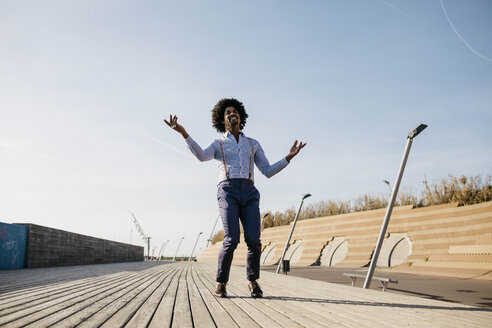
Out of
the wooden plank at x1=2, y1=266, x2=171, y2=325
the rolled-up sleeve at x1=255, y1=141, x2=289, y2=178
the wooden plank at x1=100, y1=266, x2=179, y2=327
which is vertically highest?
the rolled-up sleeve at x1=255, y1=141, x2=289, y2=178

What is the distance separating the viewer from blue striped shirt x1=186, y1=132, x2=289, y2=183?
→ 4.40m

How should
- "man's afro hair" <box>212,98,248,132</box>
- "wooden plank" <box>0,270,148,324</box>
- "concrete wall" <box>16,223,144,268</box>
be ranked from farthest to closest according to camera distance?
"concrete wall" <box>16,223,144,268</box> < "man's afro hair" <box>212,98,248,132</box> < "wooden plank" <box>0,270,148,324</box>

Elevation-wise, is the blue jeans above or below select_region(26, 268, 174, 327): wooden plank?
above

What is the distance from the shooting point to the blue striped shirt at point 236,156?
4.40 metres

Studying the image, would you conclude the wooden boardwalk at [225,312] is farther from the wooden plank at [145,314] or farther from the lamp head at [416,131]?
the lamp head at [416,131]

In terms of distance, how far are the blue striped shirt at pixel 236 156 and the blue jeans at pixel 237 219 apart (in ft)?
0.43

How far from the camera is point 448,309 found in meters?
3.45

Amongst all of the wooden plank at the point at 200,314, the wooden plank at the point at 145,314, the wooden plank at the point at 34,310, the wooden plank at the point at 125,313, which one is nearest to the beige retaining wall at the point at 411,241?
the wooden plank at the point at 200,314

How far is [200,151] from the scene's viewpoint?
173 inches

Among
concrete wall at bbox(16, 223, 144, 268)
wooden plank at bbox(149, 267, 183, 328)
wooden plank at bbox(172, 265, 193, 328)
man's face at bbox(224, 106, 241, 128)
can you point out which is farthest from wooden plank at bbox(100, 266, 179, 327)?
concrete wall at bbox(16, 223, 144, 268)

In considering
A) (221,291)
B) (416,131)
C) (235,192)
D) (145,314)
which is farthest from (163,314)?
(416,131)

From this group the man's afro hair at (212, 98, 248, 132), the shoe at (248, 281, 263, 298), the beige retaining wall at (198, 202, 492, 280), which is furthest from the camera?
the beige retaining wall at (198, 202, 492, 280)

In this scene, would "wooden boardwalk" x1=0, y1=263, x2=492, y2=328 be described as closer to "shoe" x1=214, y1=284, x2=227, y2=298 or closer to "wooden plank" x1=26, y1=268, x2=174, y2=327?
"wooden plank" x1=26, y1=268, x2=174, y2=327

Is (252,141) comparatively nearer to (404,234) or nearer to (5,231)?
(5,231)
